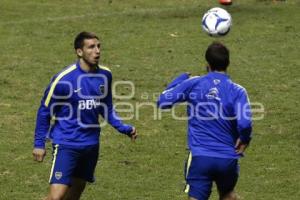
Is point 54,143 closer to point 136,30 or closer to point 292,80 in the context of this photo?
point 292,80

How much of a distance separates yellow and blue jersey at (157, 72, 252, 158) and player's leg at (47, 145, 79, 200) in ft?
4.96

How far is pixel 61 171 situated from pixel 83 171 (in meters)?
0.44

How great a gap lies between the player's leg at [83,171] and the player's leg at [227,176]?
66.3 inches

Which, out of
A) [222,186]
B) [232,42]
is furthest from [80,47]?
[232,42]

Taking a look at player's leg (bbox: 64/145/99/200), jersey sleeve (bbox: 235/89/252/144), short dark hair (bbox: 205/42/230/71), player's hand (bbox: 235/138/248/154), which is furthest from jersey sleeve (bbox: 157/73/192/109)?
player's leg (bbox: 64/145/99/200)

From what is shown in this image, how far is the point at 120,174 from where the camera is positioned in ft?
43.3

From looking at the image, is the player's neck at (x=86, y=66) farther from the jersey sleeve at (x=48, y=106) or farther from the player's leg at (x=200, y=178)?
the player's leg at (x=200, y=178)

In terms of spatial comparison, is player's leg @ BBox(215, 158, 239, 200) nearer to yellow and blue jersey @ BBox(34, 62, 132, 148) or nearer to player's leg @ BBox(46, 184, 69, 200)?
yellow and blue jersey @ BBox(34, 62, 132, 148)

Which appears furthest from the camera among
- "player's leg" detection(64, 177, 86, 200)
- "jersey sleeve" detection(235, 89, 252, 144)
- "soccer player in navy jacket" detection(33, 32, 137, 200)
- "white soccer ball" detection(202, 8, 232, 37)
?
"white soccer ball" detection(202, 8, 232, 37)

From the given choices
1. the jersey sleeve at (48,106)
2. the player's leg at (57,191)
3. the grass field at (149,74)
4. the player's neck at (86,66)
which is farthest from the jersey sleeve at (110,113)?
the grass field at (149,74)

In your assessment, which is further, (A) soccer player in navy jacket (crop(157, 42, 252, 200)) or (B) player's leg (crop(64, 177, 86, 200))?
(B) player's leg (crop(64, 177, 86, 200))

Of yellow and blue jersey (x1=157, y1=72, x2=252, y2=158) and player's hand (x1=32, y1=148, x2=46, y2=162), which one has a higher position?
yellow and blue jersey (x1=157, y1=72, x2=252, y2=158)

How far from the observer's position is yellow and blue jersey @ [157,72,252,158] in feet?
29.7

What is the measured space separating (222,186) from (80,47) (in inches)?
94.8
